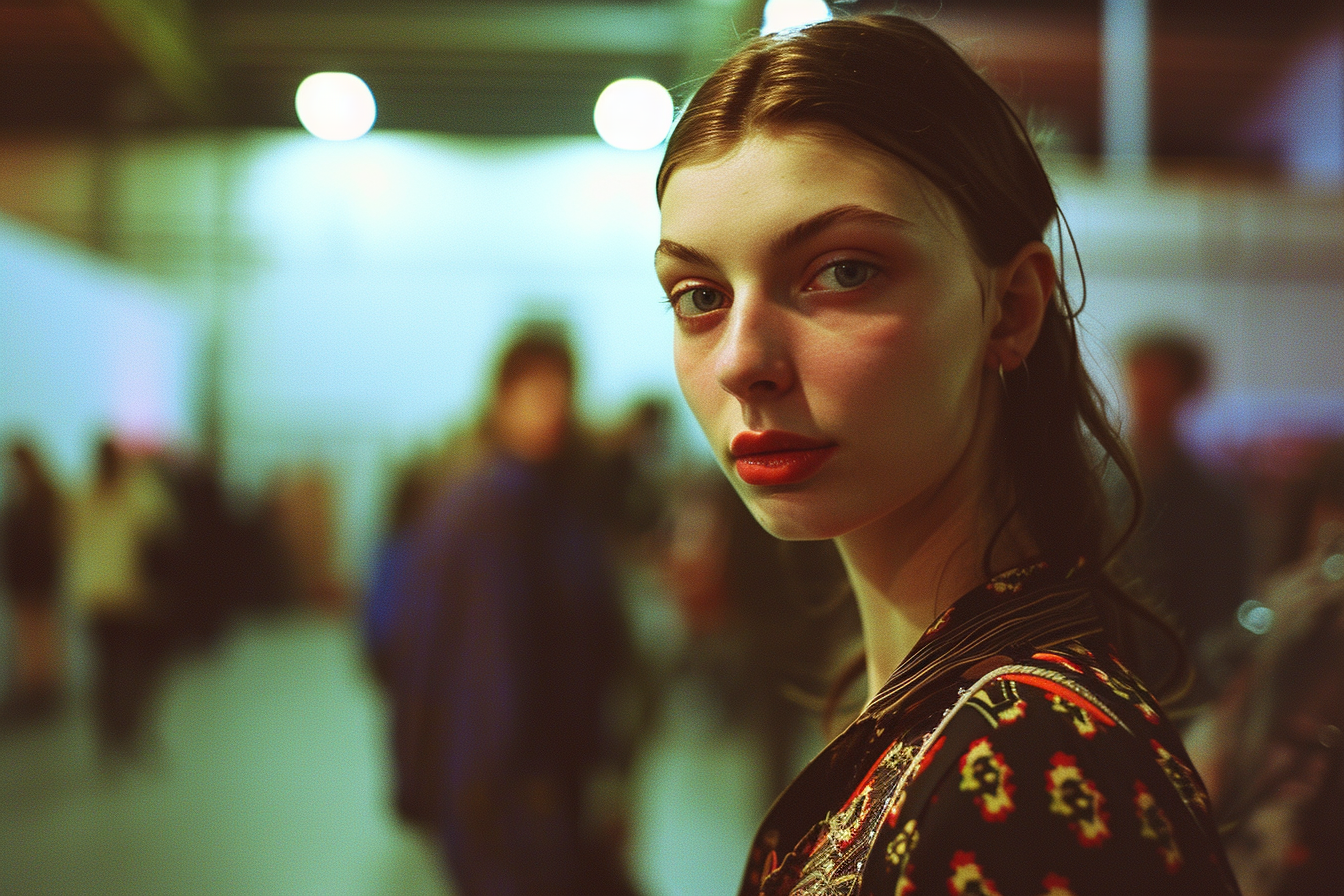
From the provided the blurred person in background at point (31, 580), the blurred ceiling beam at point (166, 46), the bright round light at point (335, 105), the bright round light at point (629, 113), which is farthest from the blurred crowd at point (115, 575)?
the bright round light at point (629, 113)

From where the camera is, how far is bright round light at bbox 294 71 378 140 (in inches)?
250

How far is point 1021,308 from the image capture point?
31.1 inches

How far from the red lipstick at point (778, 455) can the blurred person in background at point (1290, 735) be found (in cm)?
78

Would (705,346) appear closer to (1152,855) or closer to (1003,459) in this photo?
(1003,459)

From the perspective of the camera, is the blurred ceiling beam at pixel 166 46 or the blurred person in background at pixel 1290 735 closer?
the blurred person in background at pixel 1290 735

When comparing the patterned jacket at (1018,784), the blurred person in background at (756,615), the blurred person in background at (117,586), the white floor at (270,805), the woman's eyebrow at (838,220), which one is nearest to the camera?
the patterned jacket at (1018,784)

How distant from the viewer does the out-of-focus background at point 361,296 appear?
5.14 meters

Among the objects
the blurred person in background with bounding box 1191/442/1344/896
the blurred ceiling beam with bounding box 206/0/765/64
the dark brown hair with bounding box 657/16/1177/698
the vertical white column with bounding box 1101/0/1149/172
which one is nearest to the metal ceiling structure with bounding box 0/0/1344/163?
the blurred ceiling beam with bounding box 206/0/765/64

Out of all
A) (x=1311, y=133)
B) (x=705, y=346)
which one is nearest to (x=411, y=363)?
(x=1311, y=133)

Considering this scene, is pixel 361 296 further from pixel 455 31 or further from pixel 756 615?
pixel 756 615

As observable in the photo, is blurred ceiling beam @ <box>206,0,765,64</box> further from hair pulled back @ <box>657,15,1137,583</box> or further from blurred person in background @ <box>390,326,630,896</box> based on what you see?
hair pulled back @ <box>657,15,1137,583</box>

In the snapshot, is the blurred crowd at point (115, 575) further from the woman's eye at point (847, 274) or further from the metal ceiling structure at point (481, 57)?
the woman's eye at point (847, 274)

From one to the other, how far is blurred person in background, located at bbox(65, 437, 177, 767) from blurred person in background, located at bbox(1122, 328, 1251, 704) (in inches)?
183

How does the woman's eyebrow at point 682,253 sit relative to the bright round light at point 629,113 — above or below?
below
